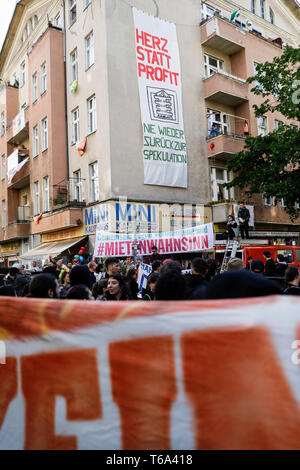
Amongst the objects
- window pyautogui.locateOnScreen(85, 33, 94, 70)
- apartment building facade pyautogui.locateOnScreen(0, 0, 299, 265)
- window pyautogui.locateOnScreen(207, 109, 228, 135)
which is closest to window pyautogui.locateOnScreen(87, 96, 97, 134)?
apartment building facade pyautogui.locateOnScreen(0, 0, 299, 265)

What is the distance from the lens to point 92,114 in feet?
60.3

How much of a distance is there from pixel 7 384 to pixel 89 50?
59.6ft

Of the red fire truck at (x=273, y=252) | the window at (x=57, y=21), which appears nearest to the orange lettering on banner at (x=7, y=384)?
the red fire truck at (x=273, y=252)

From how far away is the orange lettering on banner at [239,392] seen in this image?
2137 mm

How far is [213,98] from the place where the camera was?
2055cm

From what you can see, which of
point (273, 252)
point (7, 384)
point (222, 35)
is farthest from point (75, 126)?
point (7, 384)

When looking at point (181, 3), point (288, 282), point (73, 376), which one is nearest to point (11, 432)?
point (73, 376)

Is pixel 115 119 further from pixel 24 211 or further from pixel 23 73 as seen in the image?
pixel 23 73

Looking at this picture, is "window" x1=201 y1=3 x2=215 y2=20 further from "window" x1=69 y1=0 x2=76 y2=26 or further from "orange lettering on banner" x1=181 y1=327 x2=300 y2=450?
"orange lettering on banner" x1=181 y1=327 x2=300 y2=450

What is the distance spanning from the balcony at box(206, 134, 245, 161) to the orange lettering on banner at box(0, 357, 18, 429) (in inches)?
692

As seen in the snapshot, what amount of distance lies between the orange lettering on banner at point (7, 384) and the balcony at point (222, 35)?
66.4 feet

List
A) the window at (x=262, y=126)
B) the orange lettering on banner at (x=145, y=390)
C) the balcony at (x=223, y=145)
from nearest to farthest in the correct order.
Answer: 1. the orange lettering on banner at (x=145, y=390)
2. the balcony at (x=223, y=145)
3. the window at (x=262, y=126)

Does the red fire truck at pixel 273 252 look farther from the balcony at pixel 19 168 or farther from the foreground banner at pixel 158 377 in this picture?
the balcony at pixel 19 168
